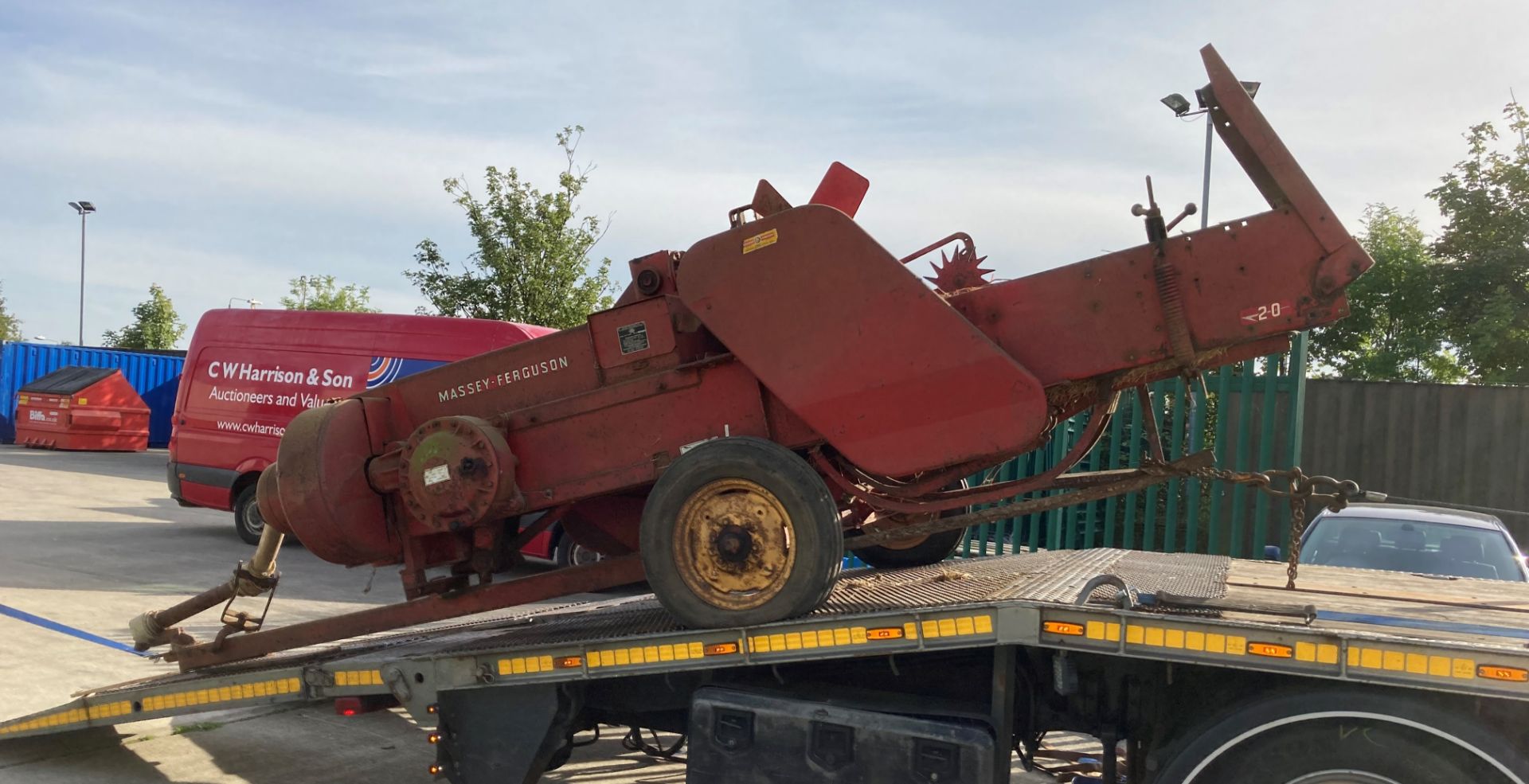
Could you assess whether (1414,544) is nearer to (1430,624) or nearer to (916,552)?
(916,552)

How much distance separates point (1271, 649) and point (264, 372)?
1289 cm

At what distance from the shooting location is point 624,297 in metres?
5.12

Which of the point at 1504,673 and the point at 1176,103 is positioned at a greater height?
the point at 1176,103

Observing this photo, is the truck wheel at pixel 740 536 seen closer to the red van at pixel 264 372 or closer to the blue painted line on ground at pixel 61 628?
the blue painted line on ground at pixel 61 628

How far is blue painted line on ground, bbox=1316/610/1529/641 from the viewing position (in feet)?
12.2

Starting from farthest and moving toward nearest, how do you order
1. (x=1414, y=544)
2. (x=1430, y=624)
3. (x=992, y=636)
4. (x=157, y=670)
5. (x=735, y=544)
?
(x=1414, y=544) → (x=157, y=670) → (x=735, y=544) → (x=992, y=636) → (x=1430, y=624)

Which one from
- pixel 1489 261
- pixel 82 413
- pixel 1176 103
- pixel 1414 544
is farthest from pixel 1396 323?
pixel 82 413

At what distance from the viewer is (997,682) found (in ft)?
13.5

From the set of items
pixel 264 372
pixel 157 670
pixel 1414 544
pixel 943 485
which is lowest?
pixel 157 670

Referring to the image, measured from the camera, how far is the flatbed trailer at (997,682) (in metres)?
3.53

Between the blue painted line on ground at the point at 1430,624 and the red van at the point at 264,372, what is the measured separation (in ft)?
33.7

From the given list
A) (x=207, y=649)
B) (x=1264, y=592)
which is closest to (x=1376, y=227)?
(x=1264, y=592)

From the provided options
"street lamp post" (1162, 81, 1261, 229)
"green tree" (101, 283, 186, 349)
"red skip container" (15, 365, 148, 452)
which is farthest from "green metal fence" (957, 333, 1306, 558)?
"green tree" (101, 283, 186, 349)

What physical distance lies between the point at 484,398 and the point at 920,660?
2349mm
